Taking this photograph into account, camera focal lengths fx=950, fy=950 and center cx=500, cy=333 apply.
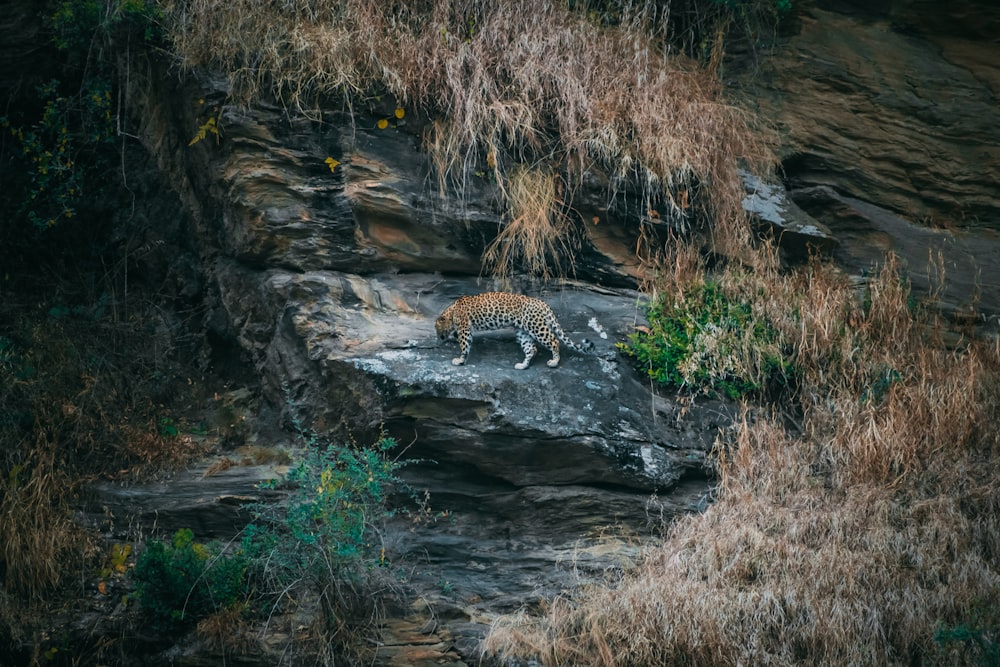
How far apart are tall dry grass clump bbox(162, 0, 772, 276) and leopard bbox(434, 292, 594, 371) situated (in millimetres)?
1073

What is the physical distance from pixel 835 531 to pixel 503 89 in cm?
561

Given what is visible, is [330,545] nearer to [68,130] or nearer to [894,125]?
[68,130]

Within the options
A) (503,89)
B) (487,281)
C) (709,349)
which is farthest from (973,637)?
(503,89)

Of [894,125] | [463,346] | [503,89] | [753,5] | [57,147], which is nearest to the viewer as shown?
[463,346]

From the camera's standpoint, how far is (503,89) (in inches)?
403

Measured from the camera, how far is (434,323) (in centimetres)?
927

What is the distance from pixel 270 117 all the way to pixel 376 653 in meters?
5.36

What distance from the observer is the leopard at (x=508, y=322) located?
8766mm

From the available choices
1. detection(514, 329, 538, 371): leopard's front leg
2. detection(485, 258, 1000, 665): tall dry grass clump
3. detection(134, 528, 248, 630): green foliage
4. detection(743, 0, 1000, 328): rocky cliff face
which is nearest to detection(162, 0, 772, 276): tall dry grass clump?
detection(743, 0, 1000, 328): rocky cliff face

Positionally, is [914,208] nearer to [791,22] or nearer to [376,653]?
[791,22]

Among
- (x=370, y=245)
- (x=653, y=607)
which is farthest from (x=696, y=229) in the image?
(x=653, y=607)

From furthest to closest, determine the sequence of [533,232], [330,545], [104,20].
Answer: [104,20]
[533,232]
[330,545]

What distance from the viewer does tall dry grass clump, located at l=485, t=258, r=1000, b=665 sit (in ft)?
22.8

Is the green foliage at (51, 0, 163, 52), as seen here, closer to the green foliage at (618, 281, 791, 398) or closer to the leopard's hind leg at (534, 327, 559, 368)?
the leopard's hind leg at (534, 327, 559, 368)
